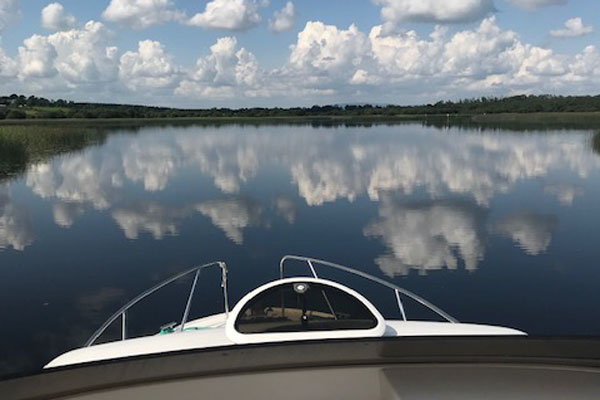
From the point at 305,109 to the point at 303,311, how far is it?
518 ft

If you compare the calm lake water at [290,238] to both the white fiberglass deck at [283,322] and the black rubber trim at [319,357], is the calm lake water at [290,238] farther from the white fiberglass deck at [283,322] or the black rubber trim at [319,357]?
the black rubber trim at [319,357]

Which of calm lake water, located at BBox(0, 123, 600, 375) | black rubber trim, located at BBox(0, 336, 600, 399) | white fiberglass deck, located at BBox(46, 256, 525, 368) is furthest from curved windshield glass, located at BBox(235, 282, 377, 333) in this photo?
calm lake water, located at BBox(0, 123, 600, 375)

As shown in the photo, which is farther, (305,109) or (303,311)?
(305,109)

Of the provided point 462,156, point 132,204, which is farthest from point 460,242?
point 462,156

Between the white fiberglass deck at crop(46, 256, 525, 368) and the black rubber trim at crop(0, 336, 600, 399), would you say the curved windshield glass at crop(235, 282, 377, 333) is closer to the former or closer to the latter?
the white fiberglass deck at crop(46, 256, 525, 368)

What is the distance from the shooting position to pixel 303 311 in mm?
3525

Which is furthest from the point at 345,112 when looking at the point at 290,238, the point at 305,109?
the point at 290,238

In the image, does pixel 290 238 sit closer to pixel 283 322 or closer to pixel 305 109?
pixel 283 322

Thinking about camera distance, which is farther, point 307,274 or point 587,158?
point 587,158

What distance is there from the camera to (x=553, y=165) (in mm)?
26828

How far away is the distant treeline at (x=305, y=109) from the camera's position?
108 meters

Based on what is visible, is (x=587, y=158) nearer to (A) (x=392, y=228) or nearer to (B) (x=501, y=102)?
(A) (x=392, y=228)

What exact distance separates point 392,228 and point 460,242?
1.89m

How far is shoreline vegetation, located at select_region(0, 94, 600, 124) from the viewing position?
10438 cm
